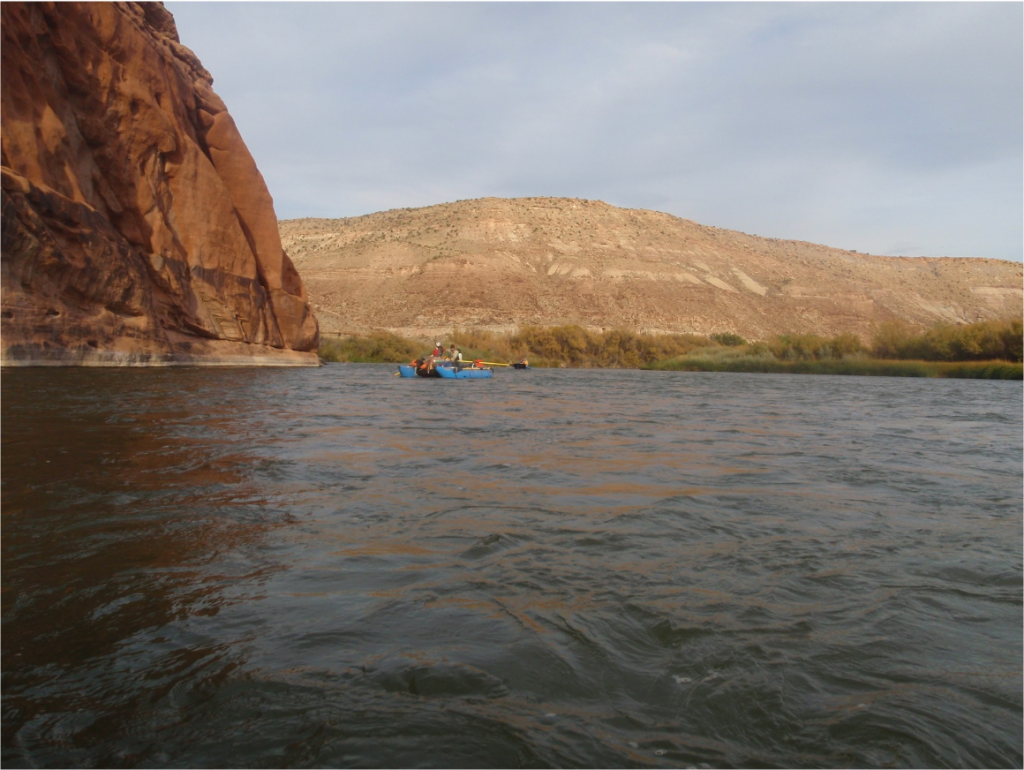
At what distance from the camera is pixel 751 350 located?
51656mm

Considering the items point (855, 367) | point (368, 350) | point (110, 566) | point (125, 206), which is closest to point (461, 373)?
point (125, 206)

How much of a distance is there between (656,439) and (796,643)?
23.9 ft

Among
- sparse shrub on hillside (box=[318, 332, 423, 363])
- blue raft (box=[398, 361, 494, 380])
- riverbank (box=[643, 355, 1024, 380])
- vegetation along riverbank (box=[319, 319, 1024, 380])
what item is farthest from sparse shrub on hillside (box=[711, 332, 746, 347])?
blue raft (box=[398, 361, 494, 380])

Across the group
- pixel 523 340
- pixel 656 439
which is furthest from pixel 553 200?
pixel 656 439

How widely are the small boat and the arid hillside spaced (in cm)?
3272

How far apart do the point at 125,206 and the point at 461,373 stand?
1408 cm

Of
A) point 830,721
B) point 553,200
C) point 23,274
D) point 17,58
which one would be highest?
point 553,200

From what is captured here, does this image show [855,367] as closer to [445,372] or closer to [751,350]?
[751,350]

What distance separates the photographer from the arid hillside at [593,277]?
68938mm

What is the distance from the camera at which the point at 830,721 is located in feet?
7.84

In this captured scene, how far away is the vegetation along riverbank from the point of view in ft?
125

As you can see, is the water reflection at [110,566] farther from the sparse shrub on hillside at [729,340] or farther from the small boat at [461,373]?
the sparse shrub on hillside at [729,340]

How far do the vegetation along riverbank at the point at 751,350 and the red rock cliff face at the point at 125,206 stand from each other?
66.6 feet

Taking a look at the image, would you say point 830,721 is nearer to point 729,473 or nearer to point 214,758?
point 214,758
